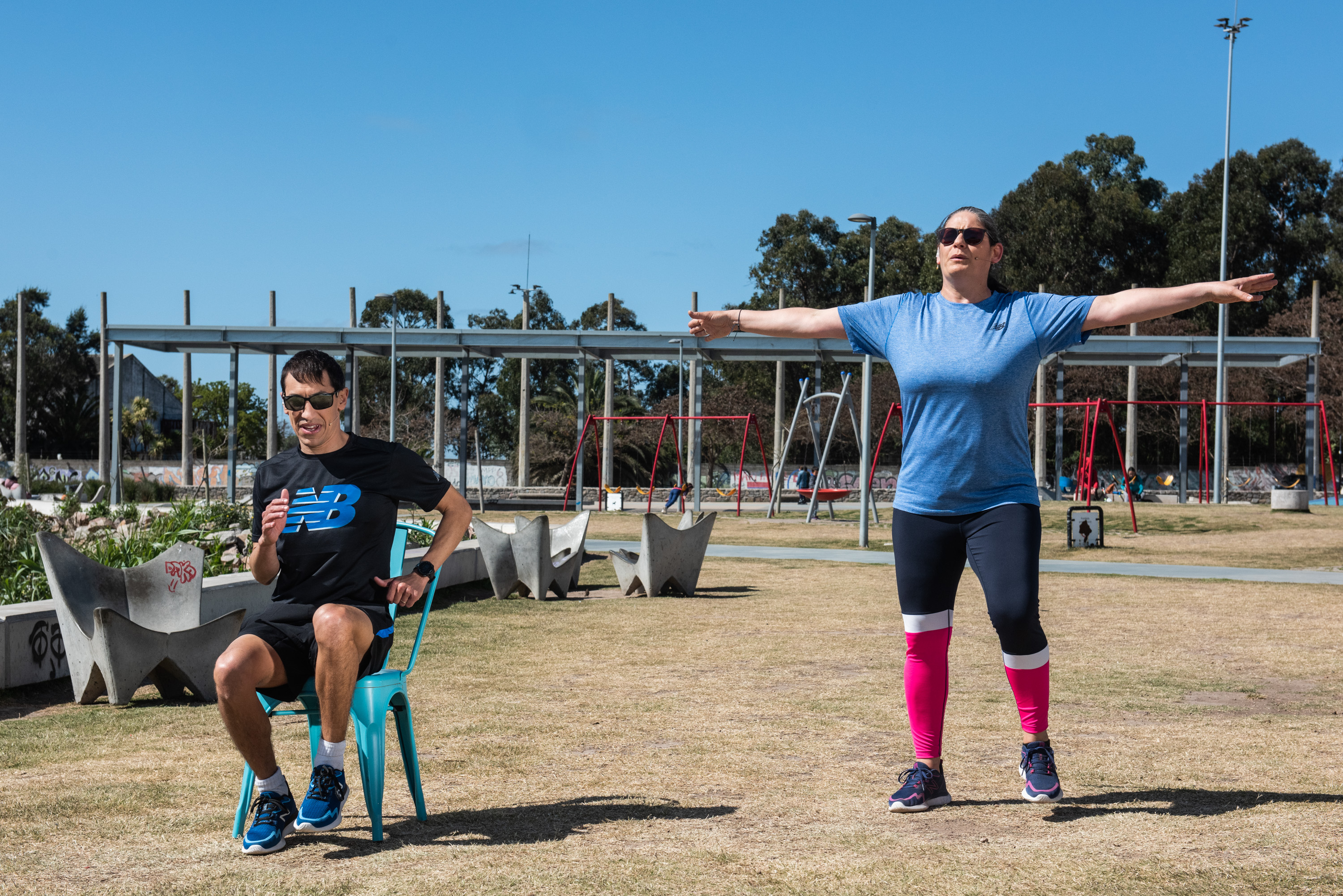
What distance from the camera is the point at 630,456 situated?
4944 cm

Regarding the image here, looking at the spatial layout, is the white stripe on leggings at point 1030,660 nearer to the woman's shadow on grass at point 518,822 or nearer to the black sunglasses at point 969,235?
the woman's shadow on grass at point 518,822

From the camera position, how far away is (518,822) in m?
4.01

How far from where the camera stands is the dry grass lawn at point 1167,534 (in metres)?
16.4

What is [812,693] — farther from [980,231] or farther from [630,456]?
[630,456]

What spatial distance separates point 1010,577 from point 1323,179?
55.8 meters

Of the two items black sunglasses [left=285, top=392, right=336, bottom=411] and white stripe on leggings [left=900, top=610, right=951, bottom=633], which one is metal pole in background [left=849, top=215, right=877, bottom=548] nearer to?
white stripe on leggings [left=900, top=610, right=951, bottom=633]

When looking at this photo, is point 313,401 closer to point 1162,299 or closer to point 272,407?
point 1162,299

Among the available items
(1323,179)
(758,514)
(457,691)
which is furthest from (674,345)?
(1323,179)

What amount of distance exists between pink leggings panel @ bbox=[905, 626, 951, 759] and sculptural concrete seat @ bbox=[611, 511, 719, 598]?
714 cm

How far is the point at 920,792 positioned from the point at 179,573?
14.5 ft

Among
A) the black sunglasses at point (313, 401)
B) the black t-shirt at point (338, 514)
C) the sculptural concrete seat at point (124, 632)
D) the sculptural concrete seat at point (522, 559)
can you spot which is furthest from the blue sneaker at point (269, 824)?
the sculptural concrete seat at point (522, 559)

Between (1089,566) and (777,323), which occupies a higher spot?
(777,323)

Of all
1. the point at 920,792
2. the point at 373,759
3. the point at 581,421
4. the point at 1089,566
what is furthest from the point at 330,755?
the point at 581,421

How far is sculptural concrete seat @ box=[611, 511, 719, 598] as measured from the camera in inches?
452
